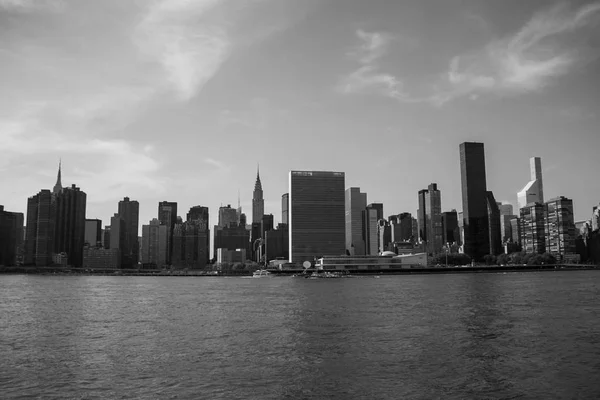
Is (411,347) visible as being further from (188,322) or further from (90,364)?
(188,322)

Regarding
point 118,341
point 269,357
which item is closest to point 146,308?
point 118,341

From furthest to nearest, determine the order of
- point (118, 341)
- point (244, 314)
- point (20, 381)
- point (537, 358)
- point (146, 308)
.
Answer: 1. point (146, 308)
2. point (244, 314)
3. point (118, 341)
4. point (537, 358)
5. point (20, 381)

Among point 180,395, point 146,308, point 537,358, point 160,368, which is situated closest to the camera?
point 180,395

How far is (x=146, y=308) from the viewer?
93.1 meters

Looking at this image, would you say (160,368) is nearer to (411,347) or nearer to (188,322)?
(411,347)

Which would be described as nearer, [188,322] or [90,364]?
[90,364]

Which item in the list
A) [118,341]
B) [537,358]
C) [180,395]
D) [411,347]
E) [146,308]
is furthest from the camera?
[146,308]

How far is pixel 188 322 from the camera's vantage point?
69.4 m

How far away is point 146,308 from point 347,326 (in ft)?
144

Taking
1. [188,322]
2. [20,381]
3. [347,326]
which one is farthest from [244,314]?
[20,381]

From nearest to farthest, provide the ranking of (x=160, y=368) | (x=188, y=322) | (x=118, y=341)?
(x=160, y=368)
(x=118, y=341)
(x=188, y=322)

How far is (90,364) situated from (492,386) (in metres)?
29.9

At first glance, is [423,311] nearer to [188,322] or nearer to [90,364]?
[188,322]

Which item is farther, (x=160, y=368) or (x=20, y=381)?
(x=160, y=368)
